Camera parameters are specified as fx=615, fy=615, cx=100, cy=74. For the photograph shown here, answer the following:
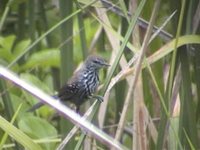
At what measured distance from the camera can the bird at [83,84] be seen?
1751 mm

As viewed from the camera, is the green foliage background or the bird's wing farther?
the bird's wing

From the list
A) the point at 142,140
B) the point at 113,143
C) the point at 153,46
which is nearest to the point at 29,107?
the point at 153,46

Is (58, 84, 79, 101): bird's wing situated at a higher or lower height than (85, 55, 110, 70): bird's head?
lower

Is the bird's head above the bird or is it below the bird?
above

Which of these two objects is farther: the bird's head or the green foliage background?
the bird's head

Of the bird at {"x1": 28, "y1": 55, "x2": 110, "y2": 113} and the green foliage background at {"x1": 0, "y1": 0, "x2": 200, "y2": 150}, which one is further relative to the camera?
the bird at {"x1": 28, "y1": 55, "x2": 110, "y2": 113}

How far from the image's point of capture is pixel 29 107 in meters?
2.12

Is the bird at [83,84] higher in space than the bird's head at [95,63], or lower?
lower

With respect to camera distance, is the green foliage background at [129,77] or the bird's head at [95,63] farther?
the bird's head at [95,63]

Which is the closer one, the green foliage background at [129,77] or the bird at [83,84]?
the green foliage background at [129,77]

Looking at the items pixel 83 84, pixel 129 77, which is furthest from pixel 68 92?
pixel 129 77

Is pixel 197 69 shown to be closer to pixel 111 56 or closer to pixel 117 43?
pixel 117 43

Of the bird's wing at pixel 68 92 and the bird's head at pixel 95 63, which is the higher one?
the bird's head at pixel 95 63

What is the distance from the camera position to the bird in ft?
5.74
